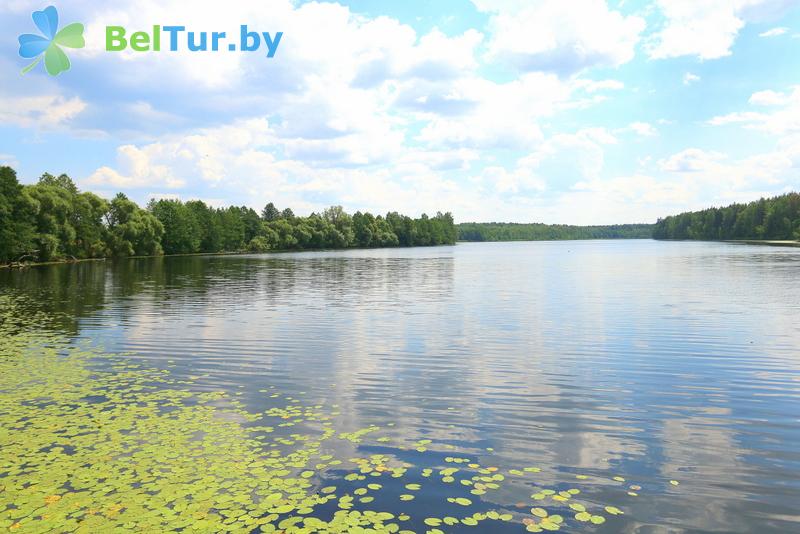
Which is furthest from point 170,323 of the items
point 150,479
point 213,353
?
point 150,479

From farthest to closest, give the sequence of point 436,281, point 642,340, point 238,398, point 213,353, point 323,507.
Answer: point 436,281
point 642,340
point 213,353
point 238,398
point 323,507

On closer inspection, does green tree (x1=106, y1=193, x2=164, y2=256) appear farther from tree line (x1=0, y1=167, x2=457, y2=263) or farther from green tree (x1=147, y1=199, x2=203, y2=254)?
green tree (x1=147, y1=199, x2=203, y2=254)

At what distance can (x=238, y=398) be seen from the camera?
17203 mm

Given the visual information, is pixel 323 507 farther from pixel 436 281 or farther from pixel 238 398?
pixel 436 281

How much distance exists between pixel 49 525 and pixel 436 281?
56971 millimetres

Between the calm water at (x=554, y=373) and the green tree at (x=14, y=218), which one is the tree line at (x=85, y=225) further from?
the calm water at (x=554, y=373)

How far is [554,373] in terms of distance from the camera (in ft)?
67.2

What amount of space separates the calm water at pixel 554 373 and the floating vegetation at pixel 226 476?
0.46 m

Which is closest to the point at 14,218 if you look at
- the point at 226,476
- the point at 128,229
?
the point at 128,229

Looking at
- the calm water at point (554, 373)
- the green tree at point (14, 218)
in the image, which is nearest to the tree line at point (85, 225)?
the green tree at point (14, 218)

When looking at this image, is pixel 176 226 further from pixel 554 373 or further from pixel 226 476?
pixel 226 476

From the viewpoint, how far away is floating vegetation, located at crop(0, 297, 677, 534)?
9.44 metres

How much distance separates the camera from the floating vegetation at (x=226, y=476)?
944cm

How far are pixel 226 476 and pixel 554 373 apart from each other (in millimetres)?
13111
